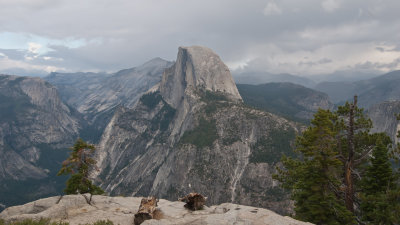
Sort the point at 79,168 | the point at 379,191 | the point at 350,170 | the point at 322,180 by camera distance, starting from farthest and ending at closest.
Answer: the point at 79,168 → the point at 379,191 → the point at 350,170 → the point at 322,180

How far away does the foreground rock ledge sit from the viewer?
21.6m

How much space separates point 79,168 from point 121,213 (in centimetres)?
2427

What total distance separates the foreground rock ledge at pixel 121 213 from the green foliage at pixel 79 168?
17.4 m

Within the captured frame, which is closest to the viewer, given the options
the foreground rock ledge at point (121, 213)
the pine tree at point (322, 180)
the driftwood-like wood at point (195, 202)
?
the foreground rock ledge at point (121, 213)

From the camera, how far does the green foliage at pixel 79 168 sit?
44094mm

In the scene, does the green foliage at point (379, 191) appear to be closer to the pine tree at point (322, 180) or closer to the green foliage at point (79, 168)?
the pine tree at point (322, 180)

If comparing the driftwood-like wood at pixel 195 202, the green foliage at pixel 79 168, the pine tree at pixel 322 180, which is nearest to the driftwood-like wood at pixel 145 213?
the driftwood-like wood at pixel 195 202

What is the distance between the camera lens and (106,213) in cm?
2461

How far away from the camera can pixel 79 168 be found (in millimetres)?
45250

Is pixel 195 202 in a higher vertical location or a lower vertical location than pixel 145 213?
lower

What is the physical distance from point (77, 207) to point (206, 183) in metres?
155

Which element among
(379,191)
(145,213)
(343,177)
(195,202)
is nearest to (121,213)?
(145,213)

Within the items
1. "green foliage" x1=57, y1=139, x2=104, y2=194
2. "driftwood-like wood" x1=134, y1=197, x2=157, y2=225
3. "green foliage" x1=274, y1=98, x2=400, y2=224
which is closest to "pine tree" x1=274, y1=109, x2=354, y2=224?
"green foliage" x1=274, y1=98, x2=400, y2=224

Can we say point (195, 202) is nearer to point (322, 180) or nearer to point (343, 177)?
point (322, 180)
